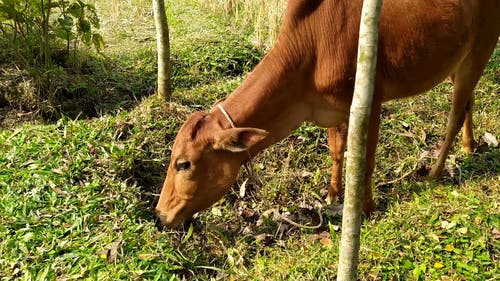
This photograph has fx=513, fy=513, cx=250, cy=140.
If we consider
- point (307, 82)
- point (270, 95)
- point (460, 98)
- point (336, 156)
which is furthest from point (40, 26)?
point (460, 98)

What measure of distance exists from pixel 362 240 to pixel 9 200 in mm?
2493

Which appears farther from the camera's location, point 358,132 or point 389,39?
point 389,39

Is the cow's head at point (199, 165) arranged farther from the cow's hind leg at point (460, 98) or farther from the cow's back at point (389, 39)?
the cow's hind leg at point (460, 98)

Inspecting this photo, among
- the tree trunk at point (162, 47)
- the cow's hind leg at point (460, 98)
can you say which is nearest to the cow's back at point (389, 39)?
the cow's hind leg at point (460, 98)

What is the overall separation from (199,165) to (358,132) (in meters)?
1.53

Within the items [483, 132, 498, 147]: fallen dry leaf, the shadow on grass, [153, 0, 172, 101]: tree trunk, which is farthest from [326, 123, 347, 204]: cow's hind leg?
[153, 0, 172, 101]: tree trunk

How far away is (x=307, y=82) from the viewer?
12.1 ft

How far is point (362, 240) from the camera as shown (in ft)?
11.6

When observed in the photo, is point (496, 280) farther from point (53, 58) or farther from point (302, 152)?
point (53, 58)

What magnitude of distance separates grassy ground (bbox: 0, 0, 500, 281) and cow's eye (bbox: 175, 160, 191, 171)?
464 millimetres

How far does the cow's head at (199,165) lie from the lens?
343 cm

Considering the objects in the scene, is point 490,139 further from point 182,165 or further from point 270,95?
point 182,165

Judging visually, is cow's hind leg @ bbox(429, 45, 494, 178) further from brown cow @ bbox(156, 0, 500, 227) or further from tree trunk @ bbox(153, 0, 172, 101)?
tree trunk @ bbox(153, 0, 172, 101)

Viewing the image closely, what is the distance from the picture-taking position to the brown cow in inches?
139
